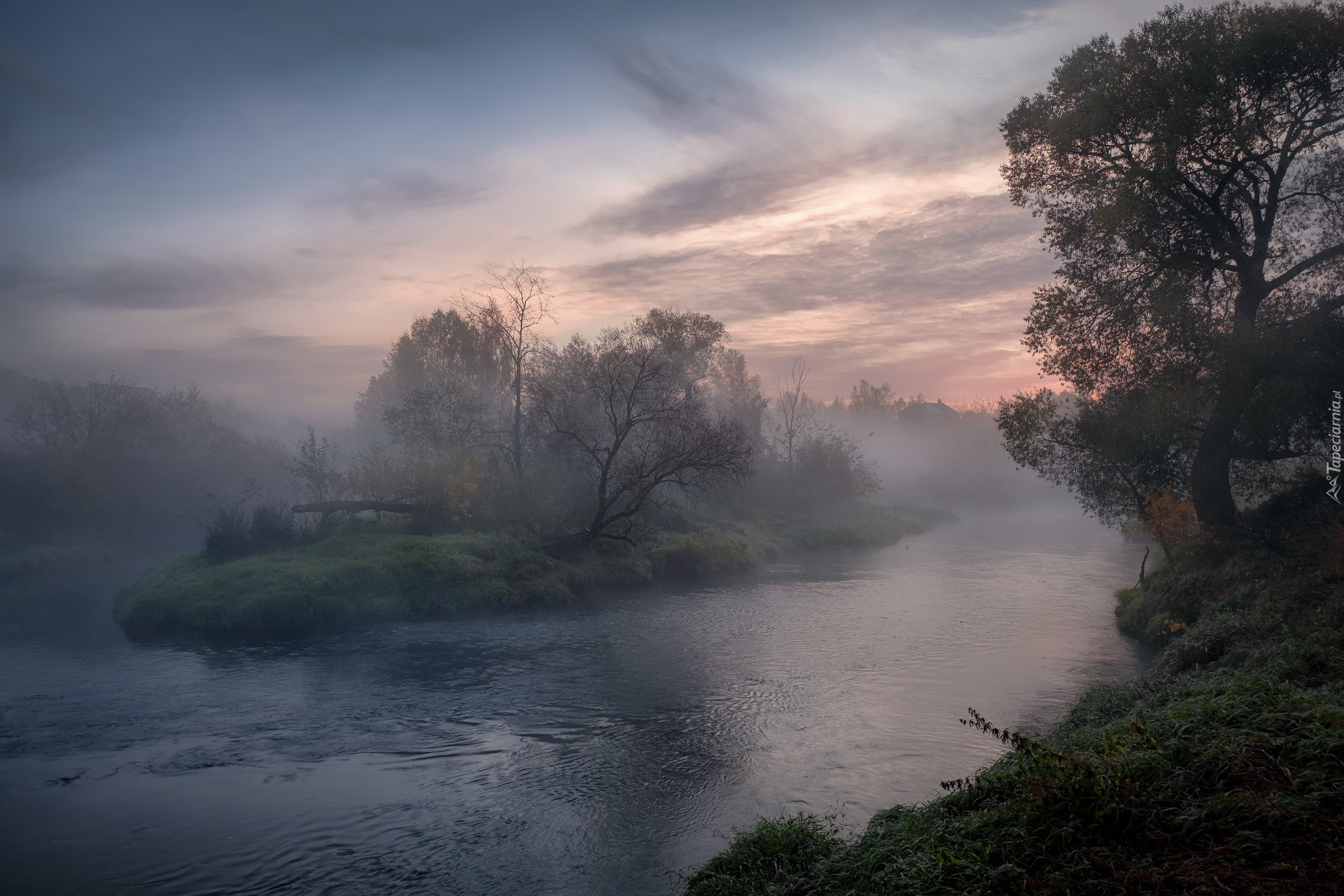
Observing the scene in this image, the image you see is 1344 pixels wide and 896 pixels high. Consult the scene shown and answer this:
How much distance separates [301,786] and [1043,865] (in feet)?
34.8

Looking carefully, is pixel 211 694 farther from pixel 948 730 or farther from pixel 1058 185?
pixel 1058 185

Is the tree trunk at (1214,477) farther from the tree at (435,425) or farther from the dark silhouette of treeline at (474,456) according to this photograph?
the tree at (435,425)

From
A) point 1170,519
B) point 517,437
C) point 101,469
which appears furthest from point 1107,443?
point 101,469

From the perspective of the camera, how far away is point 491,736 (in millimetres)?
13695

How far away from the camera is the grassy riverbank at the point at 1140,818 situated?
4832 millimetres

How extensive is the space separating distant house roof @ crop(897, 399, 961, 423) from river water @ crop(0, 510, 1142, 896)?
92388mm

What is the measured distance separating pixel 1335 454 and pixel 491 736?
18.2 m

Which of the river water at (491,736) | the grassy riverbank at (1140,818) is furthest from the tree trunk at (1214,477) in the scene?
the grassy riverbank at (1140,818)

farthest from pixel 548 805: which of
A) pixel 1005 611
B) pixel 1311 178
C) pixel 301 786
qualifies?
pixel 1311 178

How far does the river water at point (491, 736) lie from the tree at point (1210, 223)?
6655mm

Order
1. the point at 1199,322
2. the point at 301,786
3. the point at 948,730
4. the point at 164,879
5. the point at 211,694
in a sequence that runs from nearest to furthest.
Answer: the point at 164,879, the point at 301,786, the point at 948,730, the point at 211,694, the point at 1199,322

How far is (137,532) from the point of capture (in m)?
44.0

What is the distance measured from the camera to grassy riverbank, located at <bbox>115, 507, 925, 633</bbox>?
912 inches

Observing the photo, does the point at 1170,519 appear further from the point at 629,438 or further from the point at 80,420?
the point at 80,420
